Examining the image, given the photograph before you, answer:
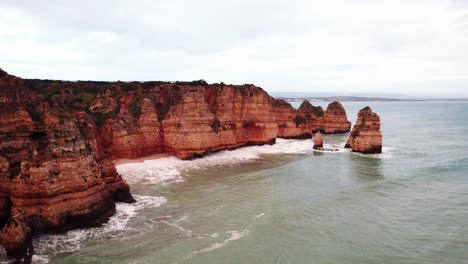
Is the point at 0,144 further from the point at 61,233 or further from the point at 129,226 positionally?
the point at 129,226

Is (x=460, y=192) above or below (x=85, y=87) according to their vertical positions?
below

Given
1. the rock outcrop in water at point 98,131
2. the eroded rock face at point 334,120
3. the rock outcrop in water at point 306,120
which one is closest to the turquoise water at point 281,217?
the rock outcrop in water at point 98,131

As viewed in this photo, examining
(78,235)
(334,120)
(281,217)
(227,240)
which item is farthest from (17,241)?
(334,120)

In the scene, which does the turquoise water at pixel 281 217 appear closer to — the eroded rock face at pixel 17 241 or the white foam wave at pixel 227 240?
the white foam wave at pixel 227 240

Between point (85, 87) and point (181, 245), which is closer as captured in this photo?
point (181, 245)

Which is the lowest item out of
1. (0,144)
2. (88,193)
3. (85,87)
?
(88,193)

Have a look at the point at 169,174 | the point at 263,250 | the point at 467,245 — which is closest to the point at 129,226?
the point at 263,250
